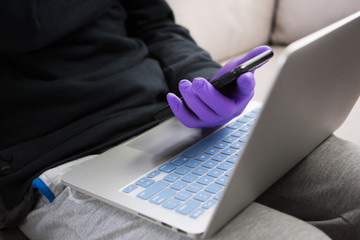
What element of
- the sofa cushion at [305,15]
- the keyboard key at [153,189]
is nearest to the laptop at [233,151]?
the keyboard key at [153,189]

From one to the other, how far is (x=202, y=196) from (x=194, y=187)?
1.0 inches

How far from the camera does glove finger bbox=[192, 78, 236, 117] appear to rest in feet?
1.87

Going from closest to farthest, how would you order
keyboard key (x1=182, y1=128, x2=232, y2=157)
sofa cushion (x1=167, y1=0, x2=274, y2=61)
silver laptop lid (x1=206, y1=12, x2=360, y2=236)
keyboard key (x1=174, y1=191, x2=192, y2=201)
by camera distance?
silver laptop lid (x1=206, y1=12, x2=360, y2=236), keyboard key (x1=174, y1=191, x2=192, y2=201), keyboard key (x1=182, y1=128, x2=232, y2=157), sofa cushion (x1=167, y1=0, x2=274, y2=61)

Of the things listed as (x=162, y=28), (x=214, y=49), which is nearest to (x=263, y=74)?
(x=214, y=49)

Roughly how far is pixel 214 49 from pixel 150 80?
19.2 inches

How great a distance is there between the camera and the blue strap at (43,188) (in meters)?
0.61

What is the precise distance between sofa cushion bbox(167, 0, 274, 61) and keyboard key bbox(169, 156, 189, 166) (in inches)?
23.0

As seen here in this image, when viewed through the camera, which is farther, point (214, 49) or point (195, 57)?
point (214, 49)

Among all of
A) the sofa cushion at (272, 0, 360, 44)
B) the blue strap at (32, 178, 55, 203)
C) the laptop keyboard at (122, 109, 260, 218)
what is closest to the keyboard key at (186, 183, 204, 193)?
the laptop keyboard at (122, 109, 260, 218)

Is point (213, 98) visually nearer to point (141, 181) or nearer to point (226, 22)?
point (141, 181)

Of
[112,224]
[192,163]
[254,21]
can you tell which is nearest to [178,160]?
[192,163]

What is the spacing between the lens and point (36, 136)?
68 centimetres

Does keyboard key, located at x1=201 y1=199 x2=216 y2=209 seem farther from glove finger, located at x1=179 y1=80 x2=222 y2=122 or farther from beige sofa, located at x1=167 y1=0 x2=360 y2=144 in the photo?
beige sofa, located at x1=167 y1=0 x2=360 y2=144

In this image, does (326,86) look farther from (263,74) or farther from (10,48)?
(263,74)
